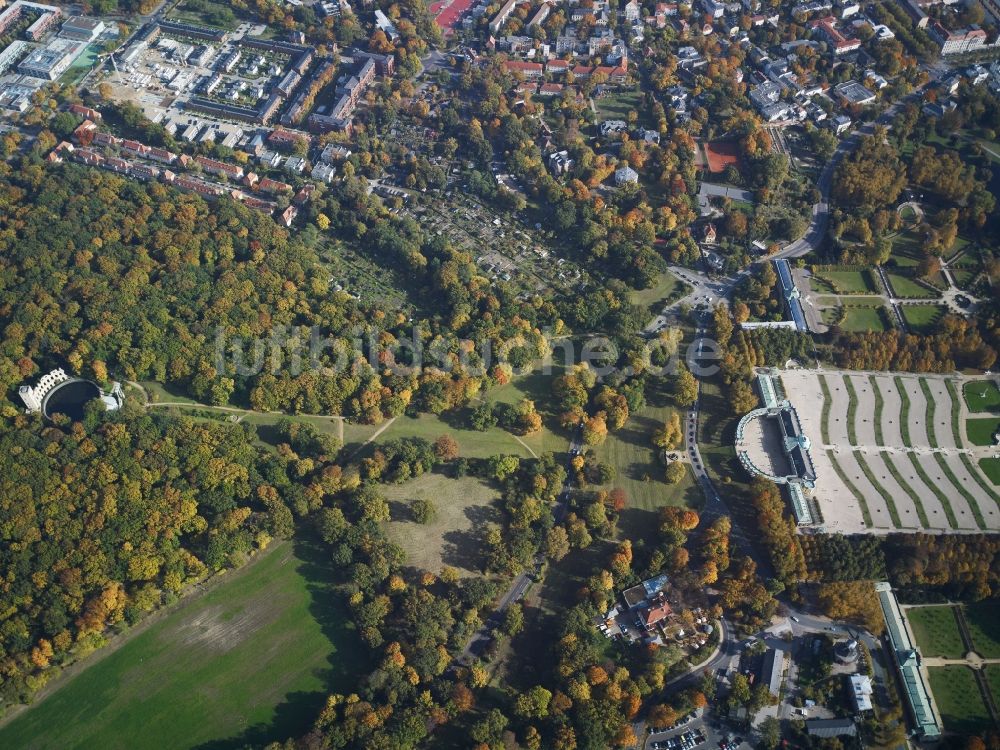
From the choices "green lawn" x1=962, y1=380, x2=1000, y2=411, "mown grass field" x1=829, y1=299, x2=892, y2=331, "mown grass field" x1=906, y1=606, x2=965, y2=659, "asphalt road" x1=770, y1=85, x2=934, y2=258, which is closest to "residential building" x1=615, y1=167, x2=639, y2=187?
"asphalt road" x1=770, y1=85, x2=934, y2=258

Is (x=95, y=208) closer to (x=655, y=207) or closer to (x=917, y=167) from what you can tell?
(x=655, y=207)

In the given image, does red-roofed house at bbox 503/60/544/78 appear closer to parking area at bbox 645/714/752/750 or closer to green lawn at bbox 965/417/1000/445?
green lawn at bbox 965/417/1000/445

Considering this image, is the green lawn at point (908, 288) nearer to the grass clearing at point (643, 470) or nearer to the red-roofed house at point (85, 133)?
the grass clearing at point (643, 470)

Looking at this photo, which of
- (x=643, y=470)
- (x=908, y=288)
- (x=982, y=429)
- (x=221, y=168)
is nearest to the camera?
(x=643, y=470)

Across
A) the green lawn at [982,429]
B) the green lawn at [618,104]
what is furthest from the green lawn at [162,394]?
the green lawn at [982,429]

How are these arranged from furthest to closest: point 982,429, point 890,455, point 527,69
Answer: point 527,69, point 982,429, point 890,455

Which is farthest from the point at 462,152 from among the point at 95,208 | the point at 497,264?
the point at 95,208

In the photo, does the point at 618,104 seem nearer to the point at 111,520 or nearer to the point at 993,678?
the point at 993,678

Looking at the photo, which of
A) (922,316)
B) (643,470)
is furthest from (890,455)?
(643,470)
